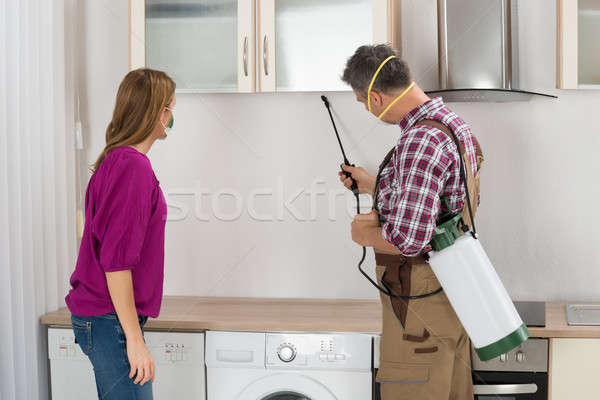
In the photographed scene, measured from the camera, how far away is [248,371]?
183 cm

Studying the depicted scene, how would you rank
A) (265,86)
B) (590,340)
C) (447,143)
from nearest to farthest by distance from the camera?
(447,143), (590,340), (265,86)

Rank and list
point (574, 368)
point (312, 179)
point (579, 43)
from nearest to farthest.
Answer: point (574, 368) < point (579, 43) < point (312, 179)

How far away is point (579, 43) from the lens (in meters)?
1.97

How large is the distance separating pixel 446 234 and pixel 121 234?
2.42 feet

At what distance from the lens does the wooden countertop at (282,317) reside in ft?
5.86

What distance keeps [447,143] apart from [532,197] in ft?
3.44

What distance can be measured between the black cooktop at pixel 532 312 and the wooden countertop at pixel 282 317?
0.9 inches

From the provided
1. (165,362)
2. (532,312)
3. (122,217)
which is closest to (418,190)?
(122,217)

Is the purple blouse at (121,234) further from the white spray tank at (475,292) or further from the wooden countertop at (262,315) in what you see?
the white spray tank at (475,292)

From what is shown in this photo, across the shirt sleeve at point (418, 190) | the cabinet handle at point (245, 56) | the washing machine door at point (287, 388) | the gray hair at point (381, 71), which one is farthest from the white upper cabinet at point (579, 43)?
the washing machine door at point (287, 388)

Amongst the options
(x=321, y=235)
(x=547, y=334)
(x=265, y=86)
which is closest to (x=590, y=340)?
(x=547, y=334)

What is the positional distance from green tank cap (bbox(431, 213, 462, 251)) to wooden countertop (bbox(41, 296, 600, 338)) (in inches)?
22.0

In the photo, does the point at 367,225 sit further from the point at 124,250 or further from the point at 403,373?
the point at 124,250

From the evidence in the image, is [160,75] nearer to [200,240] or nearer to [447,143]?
[447,143]
